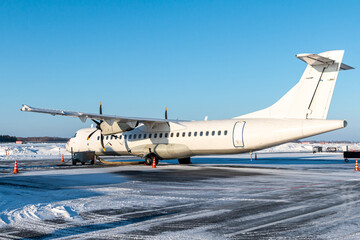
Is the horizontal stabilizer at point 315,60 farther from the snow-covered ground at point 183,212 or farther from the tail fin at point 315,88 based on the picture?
the snow-covered ground at point 183,212

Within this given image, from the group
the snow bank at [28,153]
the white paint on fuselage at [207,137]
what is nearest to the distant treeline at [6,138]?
the snow bank at [28,153]

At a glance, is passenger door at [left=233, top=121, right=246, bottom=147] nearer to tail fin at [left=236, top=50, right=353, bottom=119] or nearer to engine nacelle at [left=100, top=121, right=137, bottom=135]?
tail fin at [left=236, top=50, right=353, bottom=119]

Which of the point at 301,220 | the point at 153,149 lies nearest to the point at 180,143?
the point at 153,149

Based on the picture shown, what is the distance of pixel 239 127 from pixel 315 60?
5674 mm

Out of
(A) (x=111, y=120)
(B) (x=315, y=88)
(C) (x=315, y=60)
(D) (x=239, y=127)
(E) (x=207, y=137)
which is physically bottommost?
(E) (x=207, y=137)

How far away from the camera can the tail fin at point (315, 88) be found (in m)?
17.5

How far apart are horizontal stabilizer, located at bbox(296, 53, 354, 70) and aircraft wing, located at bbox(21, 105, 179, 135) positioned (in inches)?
404

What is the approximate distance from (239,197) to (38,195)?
5.91 meters

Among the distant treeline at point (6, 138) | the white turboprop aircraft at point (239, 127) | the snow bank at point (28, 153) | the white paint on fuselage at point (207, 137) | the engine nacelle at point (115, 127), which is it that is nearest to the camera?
the white turboprop aircraft at point (239, 127)

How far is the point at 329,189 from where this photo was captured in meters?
11.0

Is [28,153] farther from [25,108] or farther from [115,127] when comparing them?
[25,108]

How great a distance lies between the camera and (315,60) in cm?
1722

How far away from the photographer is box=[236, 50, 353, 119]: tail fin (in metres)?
17.5

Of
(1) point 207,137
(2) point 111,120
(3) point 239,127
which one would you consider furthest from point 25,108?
(3) point 239,127
